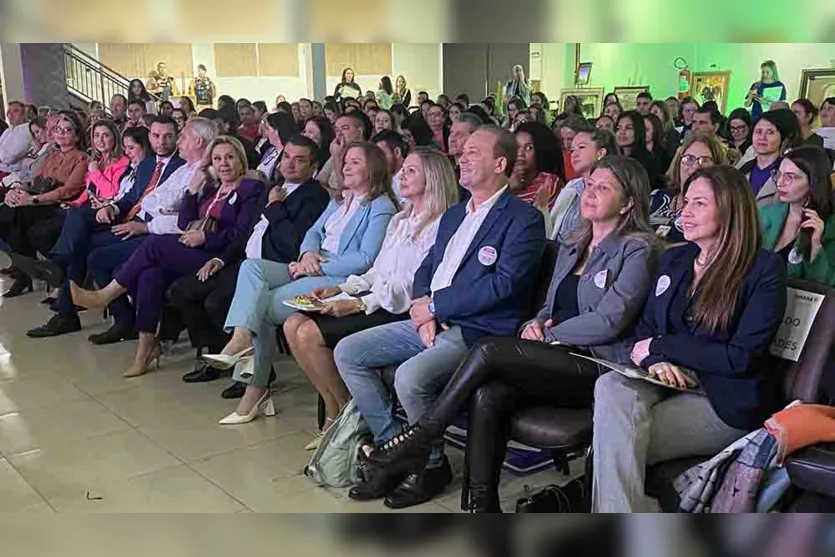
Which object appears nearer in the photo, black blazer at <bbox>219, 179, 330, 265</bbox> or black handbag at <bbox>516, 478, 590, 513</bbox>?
black handbag at <bbox>516, 478, 590, 513</bbox>

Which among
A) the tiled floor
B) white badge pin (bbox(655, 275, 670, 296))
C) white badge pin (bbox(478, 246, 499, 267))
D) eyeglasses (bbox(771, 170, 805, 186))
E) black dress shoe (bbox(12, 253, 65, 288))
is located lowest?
the tiled floor

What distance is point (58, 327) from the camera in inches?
212

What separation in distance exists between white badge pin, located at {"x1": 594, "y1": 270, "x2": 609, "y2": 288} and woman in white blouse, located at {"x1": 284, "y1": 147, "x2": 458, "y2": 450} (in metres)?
0.88

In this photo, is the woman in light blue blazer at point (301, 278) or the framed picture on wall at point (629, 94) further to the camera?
the framed picture on wall at point (629, 94)

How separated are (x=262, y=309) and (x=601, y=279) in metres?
1.70

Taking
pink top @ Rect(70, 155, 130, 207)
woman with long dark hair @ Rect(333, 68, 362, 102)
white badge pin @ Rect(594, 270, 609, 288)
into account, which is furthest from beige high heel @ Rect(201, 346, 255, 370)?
woman with long dark hair @ Rect(333, 68, 362, 102)

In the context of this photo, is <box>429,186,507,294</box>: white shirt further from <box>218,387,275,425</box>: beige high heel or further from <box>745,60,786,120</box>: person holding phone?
<box>745,60,786,120</box>: person holding phone

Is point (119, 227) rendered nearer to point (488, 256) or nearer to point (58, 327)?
point (58, 327)

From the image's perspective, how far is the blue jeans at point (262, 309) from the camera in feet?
12.6

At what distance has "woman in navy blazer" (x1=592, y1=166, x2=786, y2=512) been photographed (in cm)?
234

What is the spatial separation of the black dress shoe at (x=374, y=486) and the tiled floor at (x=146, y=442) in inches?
1.3

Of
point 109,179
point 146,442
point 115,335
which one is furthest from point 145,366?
point 109,179

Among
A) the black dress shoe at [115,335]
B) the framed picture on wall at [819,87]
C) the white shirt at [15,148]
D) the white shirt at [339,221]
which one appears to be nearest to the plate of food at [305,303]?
the white shirt at [339,221]

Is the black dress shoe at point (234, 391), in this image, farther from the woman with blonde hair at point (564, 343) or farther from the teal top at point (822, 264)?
the teal top at point (822, 264)
